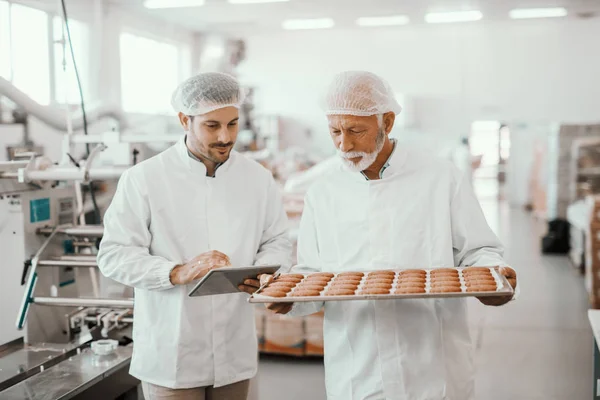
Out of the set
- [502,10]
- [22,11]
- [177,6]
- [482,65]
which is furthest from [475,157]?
[22,11]

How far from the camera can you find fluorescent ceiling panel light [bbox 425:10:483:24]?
8.52m

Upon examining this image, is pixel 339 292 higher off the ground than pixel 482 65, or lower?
lower

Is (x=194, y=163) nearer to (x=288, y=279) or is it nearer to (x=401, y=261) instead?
(x=288, y=279)

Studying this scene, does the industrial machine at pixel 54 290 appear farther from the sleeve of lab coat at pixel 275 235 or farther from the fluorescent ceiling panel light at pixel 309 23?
the fluorescent ceiling panel light at pixel 309 23

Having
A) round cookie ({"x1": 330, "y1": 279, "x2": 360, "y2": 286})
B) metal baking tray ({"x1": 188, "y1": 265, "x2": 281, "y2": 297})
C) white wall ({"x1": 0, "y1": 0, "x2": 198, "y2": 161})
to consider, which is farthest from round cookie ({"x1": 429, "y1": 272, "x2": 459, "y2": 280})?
white wall ({"x1": 0, "y1": 0, "x2": 198, "y2": 161})

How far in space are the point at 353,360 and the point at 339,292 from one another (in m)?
0.28

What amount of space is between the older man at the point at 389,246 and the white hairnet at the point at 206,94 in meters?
0.36

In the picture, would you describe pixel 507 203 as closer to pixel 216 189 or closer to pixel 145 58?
pixel 145 58

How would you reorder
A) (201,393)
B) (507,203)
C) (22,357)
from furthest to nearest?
(507,203) < (22,357) < (201,393)

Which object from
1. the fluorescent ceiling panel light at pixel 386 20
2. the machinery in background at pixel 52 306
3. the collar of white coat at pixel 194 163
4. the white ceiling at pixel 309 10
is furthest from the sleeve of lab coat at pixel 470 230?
the fluorescent ceiling panel light at pixel 386 20

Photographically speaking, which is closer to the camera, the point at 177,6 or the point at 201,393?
the point at 201,393

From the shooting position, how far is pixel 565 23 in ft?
28.2

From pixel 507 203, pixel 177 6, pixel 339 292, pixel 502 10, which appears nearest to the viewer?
pixel 339 292

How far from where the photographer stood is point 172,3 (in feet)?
25.2
